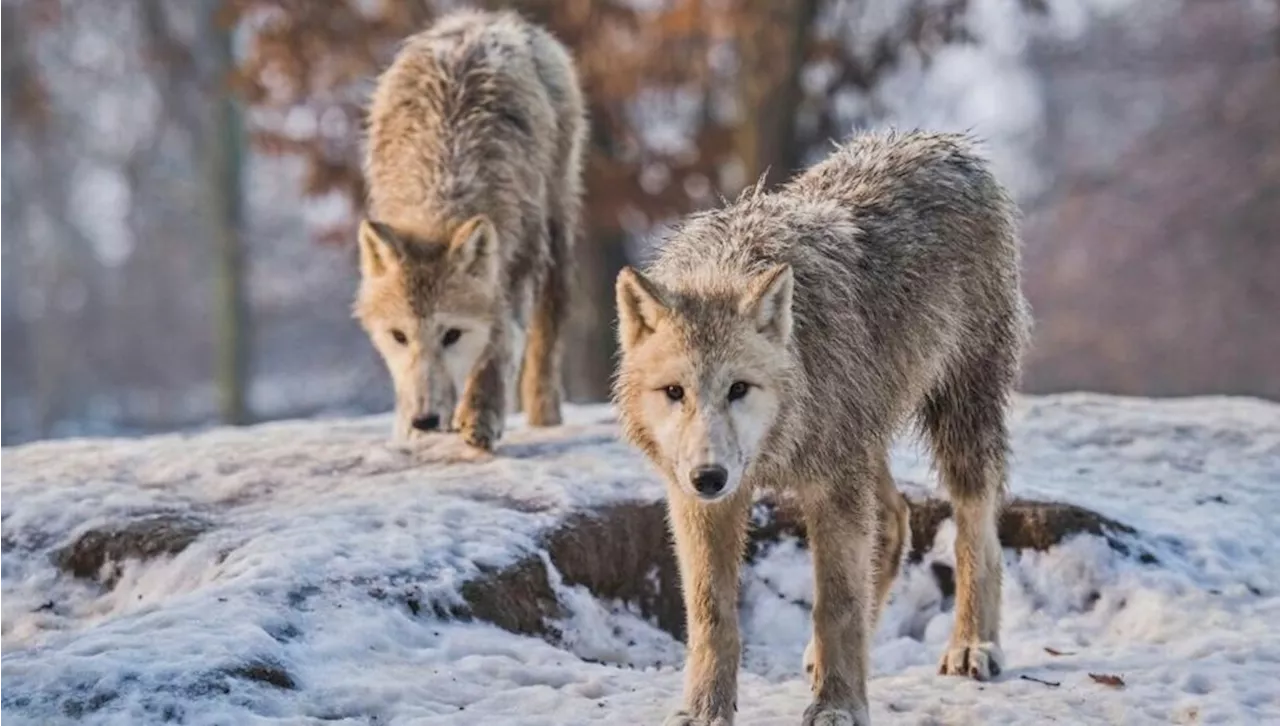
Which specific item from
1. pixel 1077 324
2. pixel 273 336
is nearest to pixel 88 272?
pixel 273 336

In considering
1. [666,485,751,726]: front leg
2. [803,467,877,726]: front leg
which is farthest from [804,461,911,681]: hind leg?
[666,485,751,726]: front leg

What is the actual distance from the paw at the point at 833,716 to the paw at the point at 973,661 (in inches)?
35.3

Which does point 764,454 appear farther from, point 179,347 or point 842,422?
point 179,347

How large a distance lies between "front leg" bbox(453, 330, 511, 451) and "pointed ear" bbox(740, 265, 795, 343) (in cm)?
331

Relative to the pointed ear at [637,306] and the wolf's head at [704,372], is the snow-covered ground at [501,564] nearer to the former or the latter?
the wolf's head at [704,372]

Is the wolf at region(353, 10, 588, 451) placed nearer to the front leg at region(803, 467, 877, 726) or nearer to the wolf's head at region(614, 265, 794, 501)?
the wolf's head at region(614, 265, 794, 501)

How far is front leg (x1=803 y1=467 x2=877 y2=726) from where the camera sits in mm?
4844

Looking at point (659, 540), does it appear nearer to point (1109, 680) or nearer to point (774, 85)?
point (1109, 680)

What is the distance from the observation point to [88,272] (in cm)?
3819

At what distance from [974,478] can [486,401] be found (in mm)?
→ 2917

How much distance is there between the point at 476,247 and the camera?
7758 millimetres

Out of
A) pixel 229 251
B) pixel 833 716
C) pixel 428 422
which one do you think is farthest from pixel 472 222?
pixel 229 251

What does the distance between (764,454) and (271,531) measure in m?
2.50

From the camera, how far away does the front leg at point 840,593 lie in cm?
484
